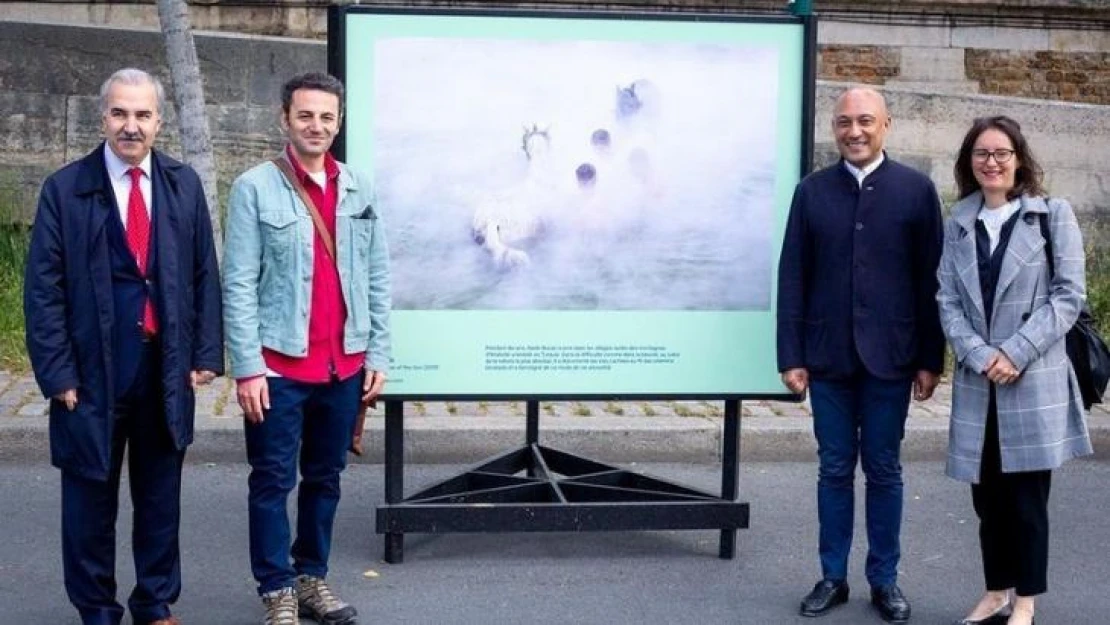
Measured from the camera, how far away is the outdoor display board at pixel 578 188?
6121mm

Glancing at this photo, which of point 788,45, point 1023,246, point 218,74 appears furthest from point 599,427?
point 218,74

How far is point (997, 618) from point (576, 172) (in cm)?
213

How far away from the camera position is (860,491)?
7.85 metres

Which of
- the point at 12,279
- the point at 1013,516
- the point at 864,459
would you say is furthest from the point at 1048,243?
the point at 12,279

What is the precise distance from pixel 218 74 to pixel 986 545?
324 inches

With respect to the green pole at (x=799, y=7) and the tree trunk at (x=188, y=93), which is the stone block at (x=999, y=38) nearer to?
the tree trunk at (x=188, y=93)

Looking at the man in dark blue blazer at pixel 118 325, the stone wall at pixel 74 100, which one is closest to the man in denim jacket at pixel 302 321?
the man in dark blue blazer at pixel 118 325

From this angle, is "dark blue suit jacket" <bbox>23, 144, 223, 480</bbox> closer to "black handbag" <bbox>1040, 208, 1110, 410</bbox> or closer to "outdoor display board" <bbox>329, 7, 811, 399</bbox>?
"outdoor display board" <bbox>329, 7, 811, 399</bbox>

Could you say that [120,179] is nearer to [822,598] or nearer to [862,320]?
[862,320]

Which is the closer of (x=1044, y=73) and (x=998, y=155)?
(x=998, y=155)

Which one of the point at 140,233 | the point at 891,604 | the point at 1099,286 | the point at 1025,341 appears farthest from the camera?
the point at 1099,286

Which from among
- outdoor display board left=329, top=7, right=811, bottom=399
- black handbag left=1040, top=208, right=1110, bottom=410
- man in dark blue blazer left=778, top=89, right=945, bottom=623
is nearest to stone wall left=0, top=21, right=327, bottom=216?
outdoor display board left=329, top=7, right=811, bottom=399

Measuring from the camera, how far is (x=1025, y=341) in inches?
209

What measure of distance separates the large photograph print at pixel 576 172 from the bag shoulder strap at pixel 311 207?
0.73 metres
